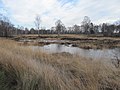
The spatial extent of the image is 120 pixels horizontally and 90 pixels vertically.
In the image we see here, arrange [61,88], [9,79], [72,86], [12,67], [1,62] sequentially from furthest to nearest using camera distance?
[1,62], [12,67], [9,79], [72,86], [61,88]

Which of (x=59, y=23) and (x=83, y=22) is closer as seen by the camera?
(x=83, y=22)

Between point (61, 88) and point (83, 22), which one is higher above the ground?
point (83, 22)

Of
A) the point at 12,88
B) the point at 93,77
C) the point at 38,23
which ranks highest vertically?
the point at 38,23

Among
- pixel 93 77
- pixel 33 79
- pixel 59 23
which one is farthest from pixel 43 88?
pixel 59 23

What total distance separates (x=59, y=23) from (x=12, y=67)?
240ft

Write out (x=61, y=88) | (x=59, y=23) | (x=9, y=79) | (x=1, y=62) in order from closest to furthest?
(x=61, y=88), (x=9, y=79), (x=1, y=62), (x=59, y=23)

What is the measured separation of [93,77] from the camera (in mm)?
3037

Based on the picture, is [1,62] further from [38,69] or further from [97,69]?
[97,69]

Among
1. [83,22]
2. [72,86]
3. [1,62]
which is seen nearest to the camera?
[72,86]

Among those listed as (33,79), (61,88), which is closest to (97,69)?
(61,88)

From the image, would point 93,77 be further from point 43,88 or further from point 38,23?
point 38,23

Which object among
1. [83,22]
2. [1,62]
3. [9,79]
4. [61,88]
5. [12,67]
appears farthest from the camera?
[83,22]

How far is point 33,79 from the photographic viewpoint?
295 centimetres

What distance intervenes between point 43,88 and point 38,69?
80 cm
